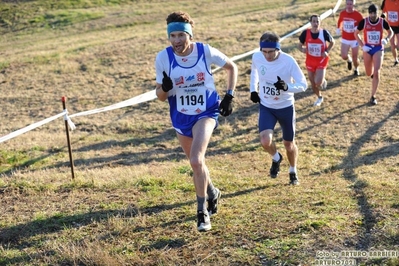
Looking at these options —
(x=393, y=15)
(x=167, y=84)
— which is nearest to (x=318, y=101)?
(x=393, y=15)

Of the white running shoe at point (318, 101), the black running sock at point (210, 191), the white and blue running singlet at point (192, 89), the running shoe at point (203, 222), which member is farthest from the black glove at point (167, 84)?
the white running shoe at point (318, 101)

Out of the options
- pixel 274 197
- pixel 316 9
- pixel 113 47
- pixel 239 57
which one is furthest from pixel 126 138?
pixel 316 9

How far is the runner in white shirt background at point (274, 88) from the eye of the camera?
6.77 meters

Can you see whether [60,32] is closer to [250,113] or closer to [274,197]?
[250,113]

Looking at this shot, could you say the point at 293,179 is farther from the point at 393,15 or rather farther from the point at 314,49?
the point at 393,15

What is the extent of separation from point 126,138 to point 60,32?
60.0 feet

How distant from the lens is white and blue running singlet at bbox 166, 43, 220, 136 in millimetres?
5531

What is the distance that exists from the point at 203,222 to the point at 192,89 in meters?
1.35

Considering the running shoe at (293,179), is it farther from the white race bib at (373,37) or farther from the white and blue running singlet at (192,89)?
the white race bib at (373,37)

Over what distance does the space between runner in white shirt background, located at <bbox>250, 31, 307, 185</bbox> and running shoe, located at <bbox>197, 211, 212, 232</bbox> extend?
204cm

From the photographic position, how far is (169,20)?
17.8 feet

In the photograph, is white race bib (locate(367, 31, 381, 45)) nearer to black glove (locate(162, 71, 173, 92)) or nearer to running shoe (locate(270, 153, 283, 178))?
running shoe (locate(270, 153, 283, 178))

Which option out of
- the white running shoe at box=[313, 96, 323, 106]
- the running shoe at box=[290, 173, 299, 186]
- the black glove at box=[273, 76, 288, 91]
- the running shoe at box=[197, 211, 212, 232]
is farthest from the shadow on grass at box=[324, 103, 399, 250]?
the white running shoe at box=[313, 96, 323, 106]

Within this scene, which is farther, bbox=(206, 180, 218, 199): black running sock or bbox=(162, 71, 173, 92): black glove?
bbox=(206, 180, 218, 199): black running sock
